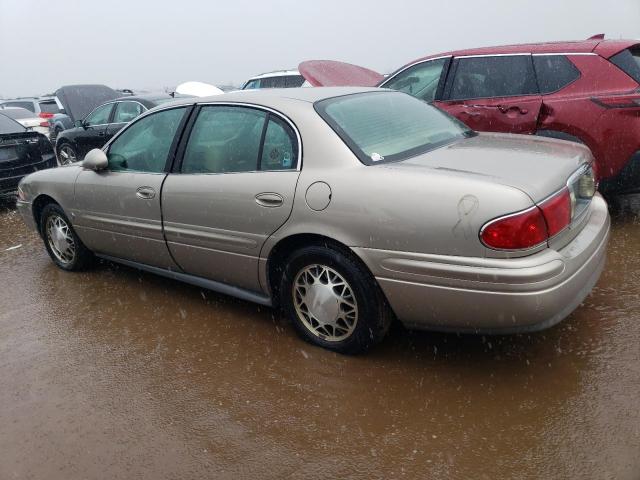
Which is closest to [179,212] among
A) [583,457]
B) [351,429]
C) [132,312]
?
[132,312]

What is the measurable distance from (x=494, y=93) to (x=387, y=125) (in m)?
2.29

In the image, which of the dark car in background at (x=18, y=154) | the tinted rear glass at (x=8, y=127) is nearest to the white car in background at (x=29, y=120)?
the tinted rear glass at (x=8, y=127)

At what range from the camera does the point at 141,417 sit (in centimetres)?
264

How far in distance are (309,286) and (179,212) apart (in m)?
1.03

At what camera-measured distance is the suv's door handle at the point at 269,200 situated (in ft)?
9.80

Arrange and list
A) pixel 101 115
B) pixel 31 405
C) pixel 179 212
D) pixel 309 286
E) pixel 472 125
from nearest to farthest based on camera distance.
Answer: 1. pixel 31 405
2. pixel 309 286
3. pixel 179 212
4. pixel 472 125
5. pixel 101 115

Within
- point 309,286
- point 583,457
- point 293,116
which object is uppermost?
point 293,116

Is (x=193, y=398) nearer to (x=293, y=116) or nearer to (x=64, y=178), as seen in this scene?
(x=293, y=116)

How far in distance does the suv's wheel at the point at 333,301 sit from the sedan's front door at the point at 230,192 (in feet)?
0.81

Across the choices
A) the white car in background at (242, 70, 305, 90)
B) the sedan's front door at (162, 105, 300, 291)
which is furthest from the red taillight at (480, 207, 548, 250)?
the white car in background at (242, 70, 305, 90)

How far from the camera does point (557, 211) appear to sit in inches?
98.9

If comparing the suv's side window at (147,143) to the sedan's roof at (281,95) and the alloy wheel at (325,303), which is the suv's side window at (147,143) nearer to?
the sedan's roof at (281,95)

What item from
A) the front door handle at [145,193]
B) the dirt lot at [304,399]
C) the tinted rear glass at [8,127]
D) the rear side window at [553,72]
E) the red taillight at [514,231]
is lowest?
the dirt lot at [304,399]

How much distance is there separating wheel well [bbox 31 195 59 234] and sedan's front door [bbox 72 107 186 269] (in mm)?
494
